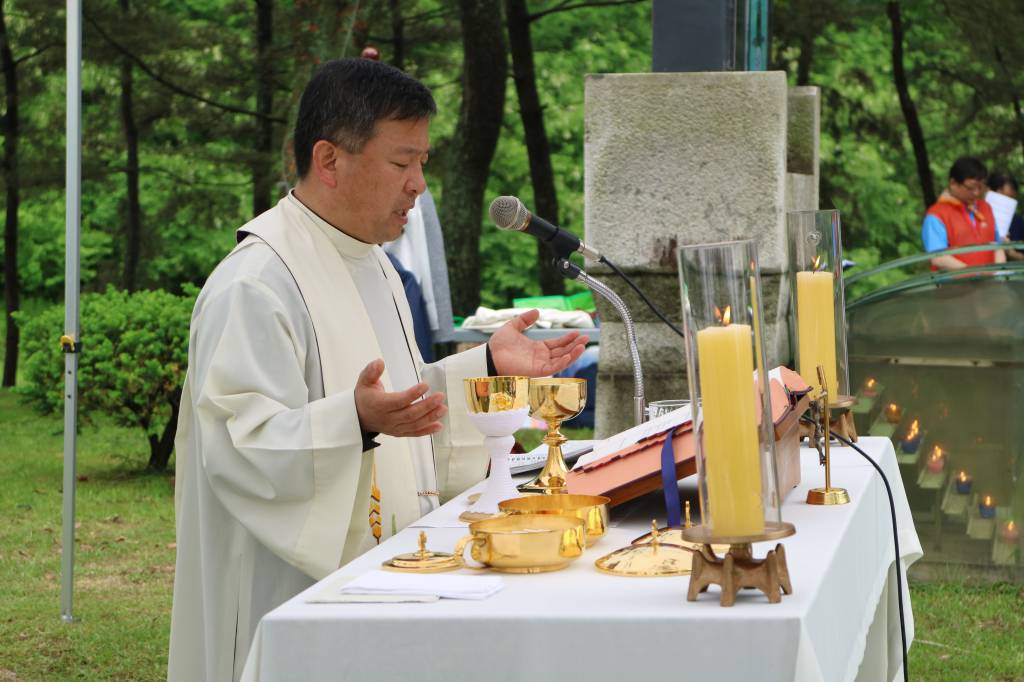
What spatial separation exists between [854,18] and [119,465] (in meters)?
10.7

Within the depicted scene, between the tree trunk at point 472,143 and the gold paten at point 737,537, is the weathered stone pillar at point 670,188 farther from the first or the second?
the tree trunk at point 472,143

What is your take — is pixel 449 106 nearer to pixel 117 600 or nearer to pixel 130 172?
pixel 130 172

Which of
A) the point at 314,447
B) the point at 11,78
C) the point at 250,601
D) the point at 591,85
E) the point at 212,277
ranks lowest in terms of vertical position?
the point at 250,601

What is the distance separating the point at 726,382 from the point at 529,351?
1.45m

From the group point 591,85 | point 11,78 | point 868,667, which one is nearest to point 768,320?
point 591,85

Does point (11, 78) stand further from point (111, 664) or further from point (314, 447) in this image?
point (314, 447)

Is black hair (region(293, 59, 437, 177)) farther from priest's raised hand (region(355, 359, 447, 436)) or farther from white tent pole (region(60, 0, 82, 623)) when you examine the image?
white tent pole (region(60, 0, 82, 623))

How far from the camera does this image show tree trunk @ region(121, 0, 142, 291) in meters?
16.8

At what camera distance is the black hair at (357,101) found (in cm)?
324

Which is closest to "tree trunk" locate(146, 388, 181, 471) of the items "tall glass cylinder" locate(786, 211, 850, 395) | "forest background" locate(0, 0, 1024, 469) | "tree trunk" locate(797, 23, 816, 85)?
"forest background" locate(0, 0, 1024, 469)

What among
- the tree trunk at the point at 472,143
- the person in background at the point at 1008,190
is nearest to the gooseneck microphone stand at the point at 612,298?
the person in background at the point at 1008,190

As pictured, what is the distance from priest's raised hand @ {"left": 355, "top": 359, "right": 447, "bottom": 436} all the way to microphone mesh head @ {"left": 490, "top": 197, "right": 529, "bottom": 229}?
0.91 m

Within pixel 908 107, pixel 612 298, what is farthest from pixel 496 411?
pixel 908 107

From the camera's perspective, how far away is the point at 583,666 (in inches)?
80.7
